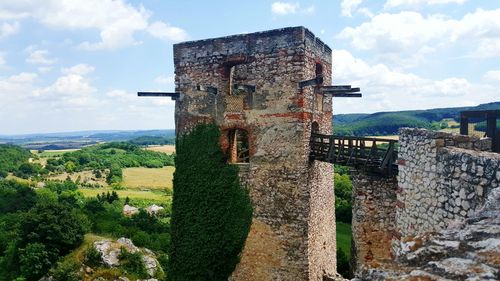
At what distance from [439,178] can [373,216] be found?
15.7 ft

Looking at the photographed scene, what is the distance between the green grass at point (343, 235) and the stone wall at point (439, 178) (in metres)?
24.5

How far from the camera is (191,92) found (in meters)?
13.5

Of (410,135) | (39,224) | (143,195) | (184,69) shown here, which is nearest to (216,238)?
(184,69)

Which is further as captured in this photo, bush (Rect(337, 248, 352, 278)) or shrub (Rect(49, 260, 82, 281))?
shrub (Rect(49, 260, 82, 281))

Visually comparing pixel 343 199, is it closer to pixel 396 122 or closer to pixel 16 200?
pixel 16 200

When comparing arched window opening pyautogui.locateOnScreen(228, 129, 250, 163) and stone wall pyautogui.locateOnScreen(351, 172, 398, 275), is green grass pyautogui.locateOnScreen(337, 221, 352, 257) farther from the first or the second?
stone wall pyautogui.locateOnScreen(351, 172, 398, 275)

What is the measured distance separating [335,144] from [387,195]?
2.18 metres

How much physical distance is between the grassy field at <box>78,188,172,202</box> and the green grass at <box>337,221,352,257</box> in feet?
111

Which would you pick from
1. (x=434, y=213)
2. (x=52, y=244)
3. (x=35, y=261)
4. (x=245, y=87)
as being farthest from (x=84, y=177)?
(x=434, y=213)

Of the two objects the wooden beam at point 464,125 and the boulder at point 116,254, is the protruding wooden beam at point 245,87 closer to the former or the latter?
the wooden beam at point 464,125

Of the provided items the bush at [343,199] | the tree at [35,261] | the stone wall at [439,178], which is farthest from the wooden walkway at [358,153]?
the bush at [343,199]

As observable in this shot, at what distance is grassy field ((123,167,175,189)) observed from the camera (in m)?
77.2

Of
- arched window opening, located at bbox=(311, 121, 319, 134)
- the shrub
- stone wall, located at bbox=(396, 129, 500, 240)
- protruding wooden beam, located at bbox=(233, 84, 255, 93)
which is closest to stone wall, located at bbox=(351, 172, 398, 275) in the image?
arched window opening, located at bbox=(311, 121, 319, 134)

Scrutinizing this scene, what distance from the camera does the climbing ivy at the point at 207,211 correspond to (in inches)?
506
